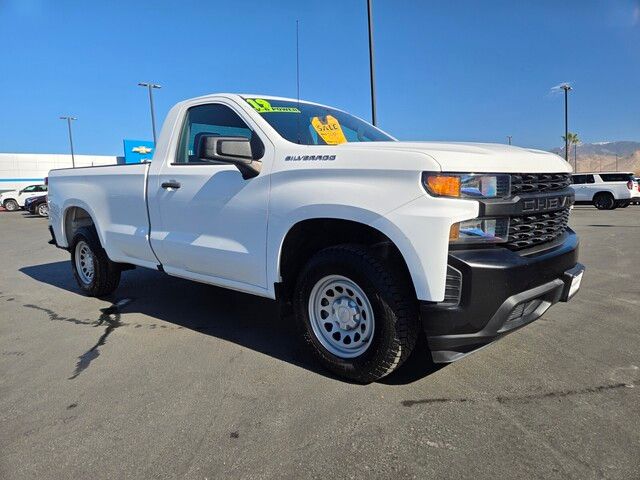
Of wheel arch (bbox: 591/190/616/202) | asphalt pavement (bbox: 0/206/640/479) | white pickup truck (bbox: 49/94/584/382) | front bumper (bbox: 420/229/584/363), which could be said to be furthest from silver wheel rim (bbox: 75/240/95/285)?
wheel arch (bbox: 591/190/616/202)

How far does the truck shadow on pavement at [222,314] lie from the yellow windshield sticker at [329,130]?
1.51 metres

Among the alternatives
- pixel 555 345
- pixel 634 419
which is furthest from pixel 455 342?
pixel 555 345

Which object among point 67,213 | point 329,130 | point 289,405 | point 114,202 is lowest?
point 289,405

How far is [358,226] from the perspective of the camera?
3131mm

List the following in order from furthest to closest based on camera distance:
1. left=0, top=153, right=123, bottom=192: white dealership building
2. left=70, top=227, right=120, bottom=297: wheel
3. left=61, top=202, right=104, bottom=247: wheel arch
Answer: left=0, top=153, right=123, bottom=192: white dealership building
left=61, top=202, right=104, bottom=247: wheel arch
left=70, top=227, right=120, bottom=297: wheel

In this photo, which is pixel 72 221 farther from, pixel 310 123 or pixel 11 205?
pixel 11 205

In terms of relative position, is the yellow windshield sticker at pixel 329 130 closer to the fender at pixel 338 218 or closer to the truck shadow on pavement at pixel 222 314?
the fender at pixel 338 218

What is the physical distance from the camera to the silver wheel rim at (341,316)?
312 centimetres

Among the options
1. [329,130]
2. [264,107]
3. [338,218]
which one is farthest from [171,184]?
[338,218]

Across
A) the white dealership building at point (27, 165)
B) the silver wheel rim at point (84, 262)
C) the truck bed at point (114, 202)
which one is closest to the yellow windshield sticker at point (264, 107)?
the truck bed at point (114, 202)

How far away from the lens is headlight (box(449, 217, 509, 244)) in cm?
266

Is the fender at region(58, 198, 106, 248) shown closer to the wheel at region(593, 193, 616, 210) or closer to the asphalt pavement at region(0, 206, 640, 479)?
the asphalt pavement at region(0, 206, 640, 479)

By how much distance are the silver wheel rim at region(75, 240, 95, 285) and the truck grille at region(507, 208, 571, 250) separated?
4.65 m

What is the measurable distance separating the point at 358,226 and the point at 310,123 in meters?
1.27
